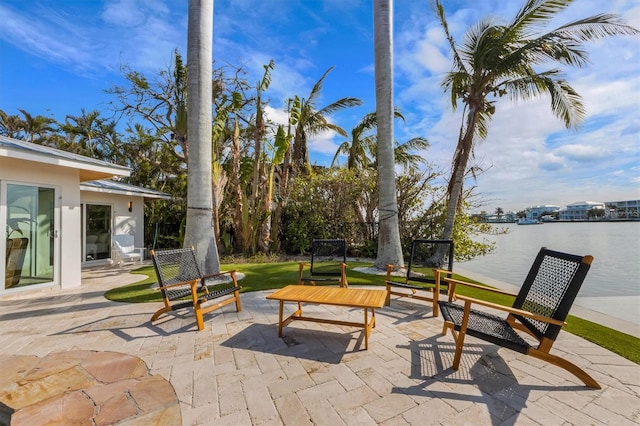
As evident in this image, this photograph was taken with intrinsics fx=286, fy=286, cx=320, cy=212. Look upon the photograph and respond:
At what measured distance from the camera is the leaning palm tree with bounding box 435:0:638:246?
707cm

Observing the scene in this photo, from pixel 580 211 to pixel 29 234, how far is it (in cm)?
4297

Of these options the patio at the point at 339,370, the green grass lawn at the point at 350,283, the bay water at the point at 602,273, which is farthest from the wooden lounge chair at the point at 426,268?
the bay water at the point at 602,273

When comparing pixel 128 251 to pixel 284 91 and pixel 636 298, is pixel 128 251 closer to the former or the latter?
pixel 284 91

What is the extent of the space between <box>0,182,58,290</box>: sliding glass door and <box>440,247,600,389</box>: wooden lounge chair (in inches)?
335

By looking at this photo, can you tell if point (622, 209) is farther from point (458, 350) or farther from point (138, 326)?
point (138, 326)

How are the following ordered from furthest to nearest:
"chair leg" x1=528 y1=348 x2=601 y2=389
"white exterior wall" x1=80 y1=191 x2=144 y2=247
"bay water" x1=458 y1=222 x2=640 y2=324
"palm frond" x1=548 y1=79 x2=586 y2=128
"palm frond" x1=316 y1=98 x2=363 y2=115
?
"palm frond" x1=316 y1=98 x2=363 y2=115 < "white exterior wall" x1=80 y1=191 x2=144 y2=247 < "palm frond" x1=548 y1=79 x2=586 y2=128 < "bay water" x1=458 y1=222 x2=640 y2=324 < "chair leg" x1=528 y1=348 x2=601 y2=389

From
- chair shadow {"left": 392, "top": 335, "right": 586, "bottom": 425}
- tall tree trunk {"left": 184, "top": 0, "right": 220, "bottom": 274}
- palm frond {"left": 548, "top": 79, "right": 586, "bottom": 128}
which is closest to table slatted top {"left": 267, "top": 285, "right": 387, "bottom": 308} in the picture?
chair shadow {"left": 392, "top": 335, "right": 586, "bottom": 425}

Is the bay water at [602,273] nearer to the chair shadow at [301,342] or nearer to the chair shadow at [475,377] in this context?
the chair shadow at [475,377]

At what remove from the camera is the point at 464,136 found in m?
8.53

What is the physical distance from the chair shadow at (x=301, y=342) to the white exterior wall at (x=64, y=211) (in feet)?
19.2

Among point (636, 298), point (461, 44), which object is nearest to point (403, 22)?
point (461, 44)

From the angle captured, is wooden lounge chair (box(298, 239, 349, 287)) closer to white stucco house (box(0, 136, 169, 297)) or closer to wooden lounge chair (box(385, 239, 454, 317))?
wooden lounge chair (box(385, 239, 454, 317))

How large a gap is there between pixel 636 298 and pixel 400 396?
23.6 ft

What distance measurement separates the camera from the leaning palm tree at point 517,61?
23.2ft
